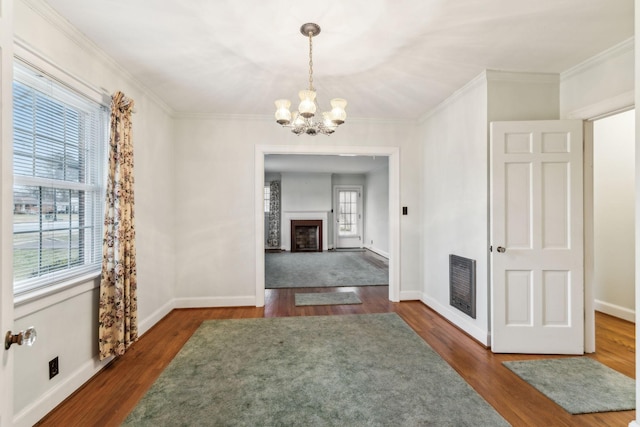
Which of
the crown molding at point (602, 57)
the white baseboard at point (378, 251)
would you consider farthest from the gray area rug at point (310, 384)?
the white baseboard at point (378, 251)

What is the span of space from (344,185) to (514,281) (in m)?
7.59

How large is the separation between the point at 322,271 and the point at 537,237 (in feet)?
13.8

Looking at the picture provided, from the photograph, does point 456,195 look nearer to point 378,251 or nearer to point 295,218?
point 378,251

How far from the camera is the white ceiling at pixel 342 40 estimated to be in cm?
196

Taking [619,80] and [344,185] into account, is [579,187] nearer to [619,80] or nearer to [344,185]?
[619,80]

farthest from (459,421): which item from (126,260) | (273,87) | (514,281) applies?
(273,87)

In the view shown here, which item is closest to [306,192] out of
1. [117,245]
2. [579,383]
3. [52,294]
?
[117,245]

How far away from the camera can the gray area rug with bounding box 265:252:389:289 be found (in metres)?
5.36

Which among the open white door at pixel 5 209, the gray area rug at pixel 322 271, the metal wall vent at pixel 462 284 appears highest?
the open white door at pixel 5 209

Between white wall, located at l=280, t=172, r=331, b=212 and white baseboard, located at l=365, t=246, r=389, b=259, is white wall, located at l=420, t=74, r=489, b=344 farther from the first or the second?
white wall, located at l=280, t=172, r=331, b=212

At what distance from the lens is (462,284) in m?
3.32

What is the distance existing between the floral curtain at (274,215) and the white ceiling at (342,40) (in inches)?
246

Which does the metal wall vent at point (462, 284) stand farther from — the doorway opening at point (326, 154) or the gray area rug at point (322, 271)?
the gray area rug at point (322, 271)

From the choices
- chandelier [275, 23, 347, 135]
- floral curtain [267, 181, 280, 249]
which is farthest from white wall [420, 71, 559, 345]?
floral curtain [267, 181, 280, 249]
